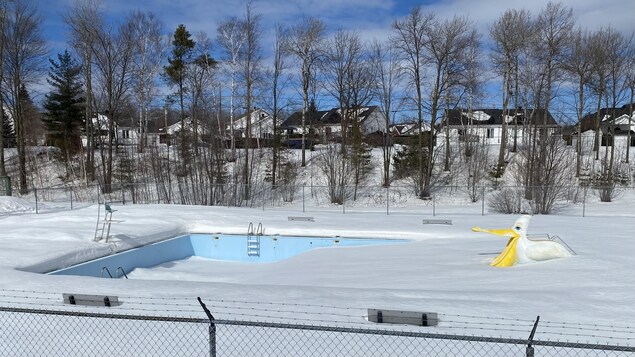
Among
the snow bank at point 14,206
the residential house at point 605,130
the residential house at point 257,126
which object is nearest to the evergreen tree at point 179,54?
the residential house at point 257,126

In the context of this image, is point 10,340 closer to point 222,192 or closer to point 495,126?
point 222,192

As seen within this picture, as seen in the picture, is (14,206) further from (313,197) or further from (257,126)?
(257,126)

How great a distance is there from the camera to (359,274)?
410 inches

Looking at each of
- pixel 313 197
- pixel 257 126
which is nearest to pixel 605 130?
pixel 313 197

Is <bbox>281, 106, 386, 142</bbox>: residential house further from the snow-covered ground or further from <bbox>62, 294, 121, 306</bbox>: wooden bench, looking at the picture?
<bbox>62, 294, 121, 306</bbox>: wooden bench

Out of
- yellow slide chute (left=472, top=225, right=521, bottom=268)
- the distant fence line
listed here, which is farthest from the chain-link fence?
the distant fence line

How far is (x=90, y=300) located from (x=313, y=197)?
70.5 ft

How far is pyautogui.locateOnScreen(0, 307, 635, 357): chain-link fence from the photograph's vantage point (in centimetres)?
559

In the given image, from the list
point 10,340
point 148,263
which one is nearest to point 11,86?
point 148,263

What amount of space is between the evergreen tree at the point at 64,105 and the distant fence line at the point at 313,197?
1352cm

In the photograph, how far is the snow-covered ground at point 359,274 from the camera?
6.64m

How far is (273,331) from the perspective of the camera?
626 cm

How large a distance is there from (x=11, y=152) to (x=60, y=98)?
7.76 m

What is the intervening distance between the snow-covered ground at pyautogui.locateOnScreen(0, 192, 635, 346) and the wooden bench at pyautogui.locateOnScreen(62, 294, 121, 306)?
265 millimetres
